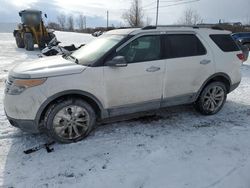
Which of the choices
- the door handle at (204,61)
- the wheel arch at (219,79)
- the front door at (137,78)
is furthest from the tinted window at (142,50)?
the wheel arch at (219,79)

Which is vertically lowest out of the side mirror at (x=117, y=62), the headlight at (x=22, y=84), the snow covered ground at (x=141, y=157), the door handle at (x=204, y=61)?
the snow covered ground at (x=141, y=157)

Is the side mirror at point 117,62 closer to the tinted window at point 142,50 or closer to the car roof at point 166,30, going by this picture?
the tinted window at point 142,50

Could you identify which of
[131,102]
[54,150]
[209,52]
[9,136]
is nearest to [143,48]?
[131,102]

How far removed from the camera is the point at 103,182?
323 centimetres

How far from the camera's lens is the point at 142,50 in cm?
446

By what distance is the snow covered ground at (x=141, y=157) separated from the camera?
3.26m

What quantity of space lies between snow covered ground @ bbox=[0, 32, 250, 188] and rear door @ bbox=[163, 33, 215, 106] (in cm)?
58

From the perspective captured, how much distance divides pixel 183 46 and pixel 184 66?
39 cm

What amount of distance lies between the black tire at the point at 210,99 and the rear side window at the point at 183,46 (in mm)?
762

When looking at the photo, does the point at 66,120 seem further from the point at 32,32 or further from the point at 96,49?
the point at 32,32

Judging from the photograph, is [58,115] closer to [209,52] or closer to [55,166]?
[55,166]

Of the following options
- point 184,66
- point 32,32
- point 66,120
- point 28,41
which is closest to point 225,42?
point 184,66

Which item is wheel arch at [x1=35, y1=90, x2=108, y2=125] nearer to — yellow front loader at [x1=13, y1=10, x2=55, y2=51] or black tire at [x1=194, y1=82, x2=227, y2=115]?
black tire at [x1=194, y1=82, x2=227, y2=115]

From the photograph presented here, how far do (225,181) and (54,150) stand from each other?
246 centimetres
